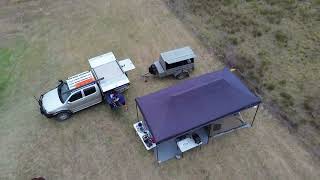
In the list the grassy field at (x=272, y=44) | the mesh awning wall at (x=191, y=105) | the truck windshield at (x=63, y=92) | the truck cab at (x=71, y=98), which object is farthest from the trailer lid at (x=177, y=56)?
the truck windshield at (x=63, y=92)

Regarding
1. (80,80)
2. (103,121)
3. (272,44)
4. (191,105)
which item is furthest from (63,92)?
(272,44)

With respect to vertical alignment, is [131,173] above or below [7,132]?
below

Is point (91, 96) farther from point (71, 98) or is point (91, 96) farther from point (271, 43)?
point (271, 43)

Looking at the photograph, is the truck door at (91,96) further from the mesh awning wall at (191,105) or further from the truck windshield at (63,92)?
the mesh awning wall at (191,105)

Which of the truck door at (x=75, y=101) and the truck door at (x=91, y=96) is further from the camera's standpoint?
the truck door at (x=91, y=96)

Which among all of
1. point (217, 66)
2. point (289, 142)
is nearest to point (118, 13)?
point (217, 66)

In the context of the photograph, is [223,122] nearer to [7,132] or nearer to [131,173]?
[131,173]
